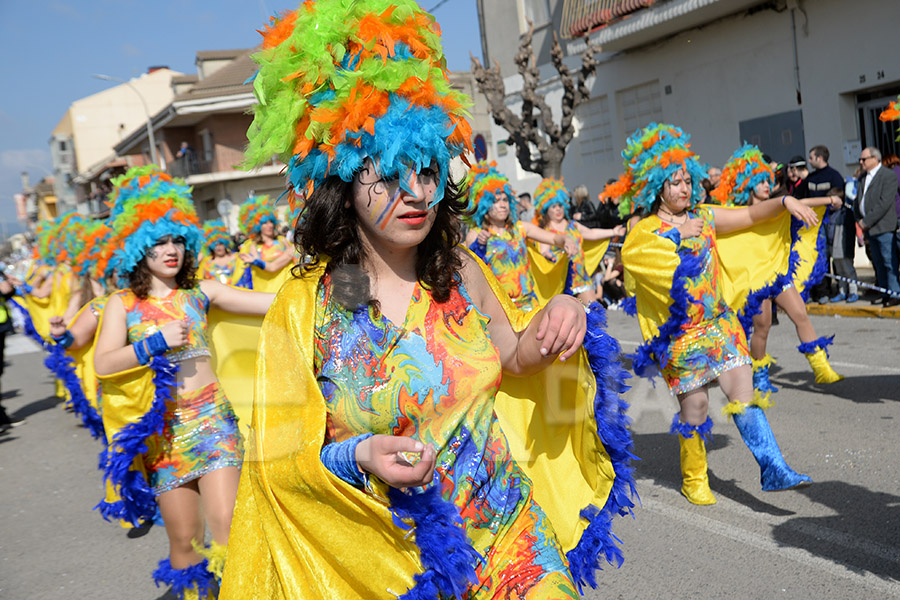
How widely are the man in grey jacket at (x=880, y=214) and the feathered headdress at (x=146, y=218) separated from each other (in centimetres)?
853

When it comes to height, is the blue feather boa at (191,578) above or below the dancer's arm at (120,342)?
below

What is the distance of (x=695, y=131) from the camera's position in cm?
1670

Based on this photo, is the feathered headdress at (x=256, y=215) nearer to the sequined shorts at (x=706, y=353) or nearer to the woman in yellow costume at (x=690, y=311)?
the woman in yellow costume at (x=690, y=311)

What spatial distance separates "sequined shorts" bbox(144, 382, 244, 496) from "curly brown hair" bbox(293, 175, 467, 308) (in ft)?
6.60

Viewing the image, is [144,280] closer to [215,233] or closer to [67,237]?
[67,237]

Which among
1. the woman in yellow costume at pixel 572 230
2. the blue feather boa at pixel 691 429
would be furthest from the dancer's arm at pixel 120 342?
the woman in yellow costume at pixel 572 230

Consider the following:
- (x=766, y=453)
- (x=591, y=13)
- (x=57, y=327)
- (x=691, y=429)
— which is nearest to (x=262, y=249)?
(x=57, y=327)

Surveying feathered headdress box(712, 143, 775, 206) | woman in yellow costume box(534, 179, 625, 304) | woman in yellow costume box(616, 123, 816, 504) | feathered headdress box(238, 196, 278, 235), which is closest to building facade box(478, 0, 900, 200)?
feathered headdress box(712, 143, 775, 206)

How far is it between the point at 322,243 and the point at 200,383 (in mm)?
2259

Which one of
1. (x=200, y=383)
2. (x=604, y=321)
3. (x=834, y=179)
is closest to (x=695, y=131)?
(x=834, y=179)

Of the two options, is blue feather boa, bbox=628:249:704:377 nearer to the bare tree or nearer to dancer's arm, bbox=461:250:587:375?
dancer's arm, bbox=461:250:587:375

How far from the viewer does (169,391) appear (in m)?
4.08

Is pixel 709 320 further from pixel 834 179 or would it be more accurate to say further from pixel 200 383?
pixel 834 179

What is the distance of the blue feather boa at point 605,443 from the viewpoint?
233 cm
